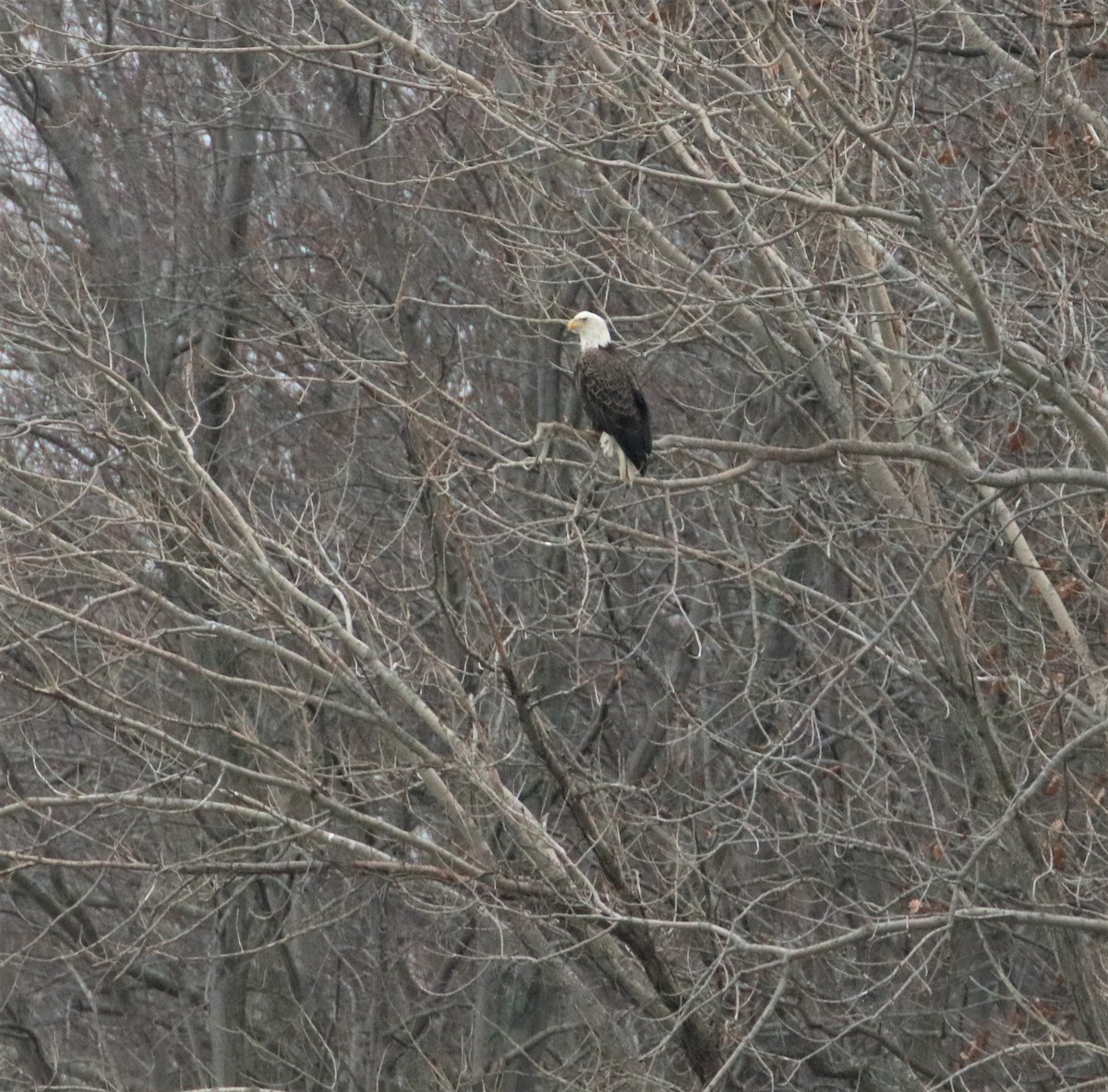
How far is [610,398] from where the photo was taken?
9.15 metres

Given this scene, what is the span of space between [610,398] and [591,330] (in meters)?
0.57

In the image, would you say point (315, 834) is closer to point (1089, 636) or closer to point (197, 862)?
point (197, 862)

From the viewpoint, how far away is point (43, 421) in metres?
8.15

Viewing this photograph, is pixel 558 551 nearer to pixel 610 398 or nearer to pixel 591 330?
pixel 591 330

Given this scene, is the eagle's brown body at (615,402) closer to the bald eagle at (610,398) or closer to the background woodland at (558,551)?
the bald eagle at (610,398)

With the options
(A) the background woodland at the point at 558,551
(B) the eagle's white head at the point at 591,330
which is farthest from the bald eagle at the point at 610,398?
(A) the background woodland at the point at 558,551

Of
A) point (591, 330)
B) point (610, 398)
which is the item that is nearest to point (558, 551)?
point (591, 330)

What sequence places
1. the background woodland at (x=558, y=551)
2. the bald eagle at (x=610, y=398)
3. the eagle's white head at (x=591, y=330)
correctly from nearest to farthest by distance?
the background woodland at (x=558, y=551) → the bald eagle at (x=610, y=398) → the eagle's white head at (x=591, y=330)

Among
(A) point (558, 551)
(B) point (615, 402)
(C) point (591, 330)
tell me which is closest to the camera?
(B) point (615, 402)

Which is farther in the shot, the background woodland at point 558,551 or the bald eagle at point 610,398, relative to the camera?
the bald eagle at point 610,398

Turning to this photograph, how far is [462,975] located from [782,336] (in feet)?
17.0

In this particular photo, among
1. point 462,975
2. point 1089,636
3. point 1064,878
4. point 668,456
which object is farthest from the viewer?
point 462,975

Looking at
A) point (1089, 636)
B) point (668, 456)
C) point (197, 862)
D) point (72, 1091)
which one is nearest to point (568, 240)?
point (668, 456)

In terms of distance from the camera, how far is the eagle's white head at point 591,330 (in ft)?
31.1
